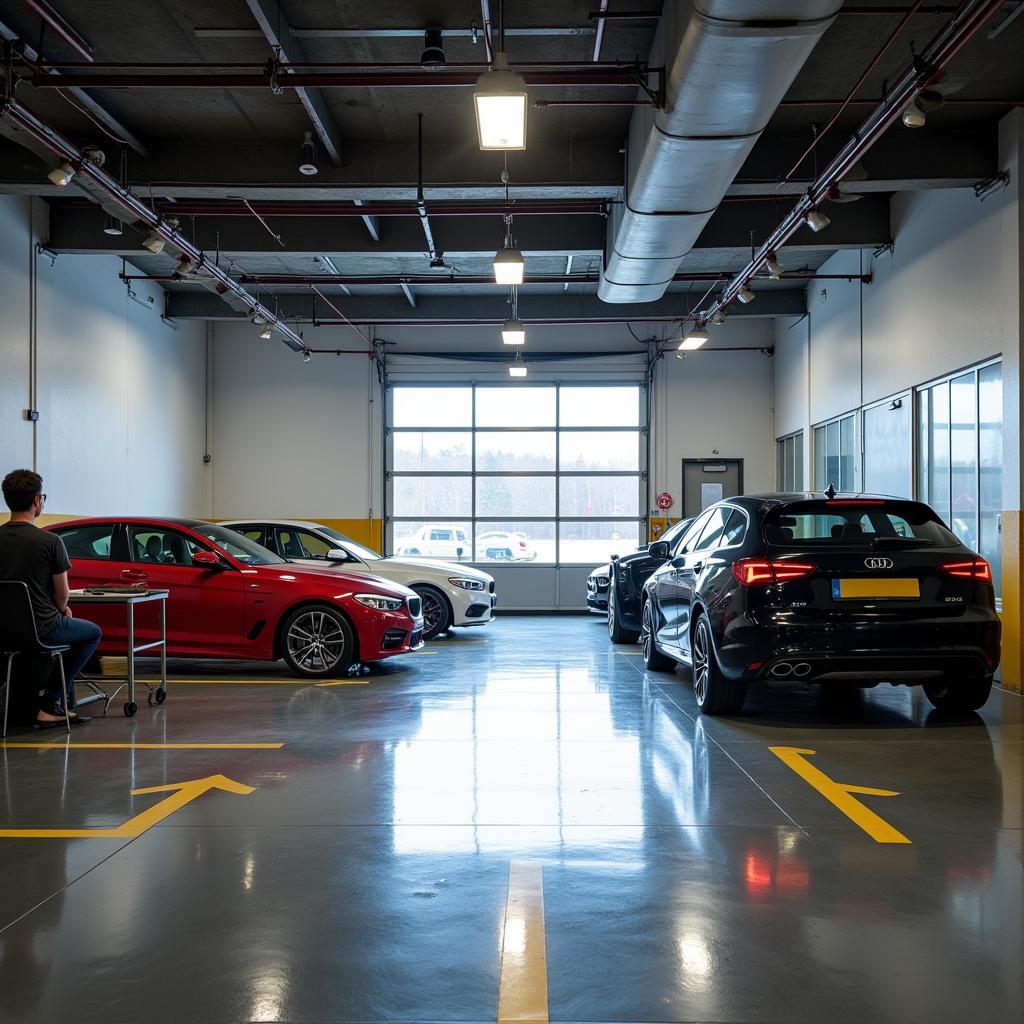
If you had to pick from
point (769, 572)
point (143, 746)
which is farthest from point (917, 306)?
point (143, 746)

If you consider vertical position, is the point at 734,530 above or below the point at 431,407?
below

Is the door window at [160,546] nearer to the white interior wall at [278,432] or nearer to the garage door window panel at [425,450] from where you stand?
the white interior wall at [278,432]

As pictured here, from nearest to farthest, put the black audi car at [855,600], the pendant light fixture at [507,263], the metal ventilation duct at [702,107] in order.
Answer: the metal ventilation duct at [702,107] < the black audi car at [855,600] < the pendant light fixture at [507,263]

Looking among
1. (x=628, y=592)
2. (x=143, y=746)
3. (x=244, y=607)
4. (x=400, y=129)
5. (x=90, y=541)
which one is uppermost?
(x=400, y=129)

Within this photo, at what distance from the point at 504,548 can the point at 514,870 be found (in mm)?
15056

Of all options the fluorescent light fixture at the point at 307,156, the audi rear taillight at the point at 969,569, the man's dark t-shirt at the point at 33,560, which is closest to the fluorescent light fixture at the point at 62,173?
the fluorescent light fixture at the point at 307,156

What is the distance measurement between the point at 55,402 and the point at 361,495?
7121mm

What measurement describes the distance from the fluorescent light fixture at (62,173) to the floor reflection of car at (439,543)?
36.1ft

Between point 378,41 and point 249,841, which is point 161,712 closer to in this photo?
point 249,841

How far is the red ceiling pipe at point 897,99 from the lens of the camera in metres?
5.93

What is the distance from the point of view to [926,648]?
6137 millimetres

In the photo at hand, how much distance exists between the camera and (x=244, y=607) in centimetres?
891

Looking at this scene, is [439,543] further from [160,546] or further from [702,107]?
[702,107]

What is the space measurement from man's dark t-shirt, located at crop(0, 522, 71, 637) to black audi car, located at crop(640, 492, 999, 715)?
4331 mm
